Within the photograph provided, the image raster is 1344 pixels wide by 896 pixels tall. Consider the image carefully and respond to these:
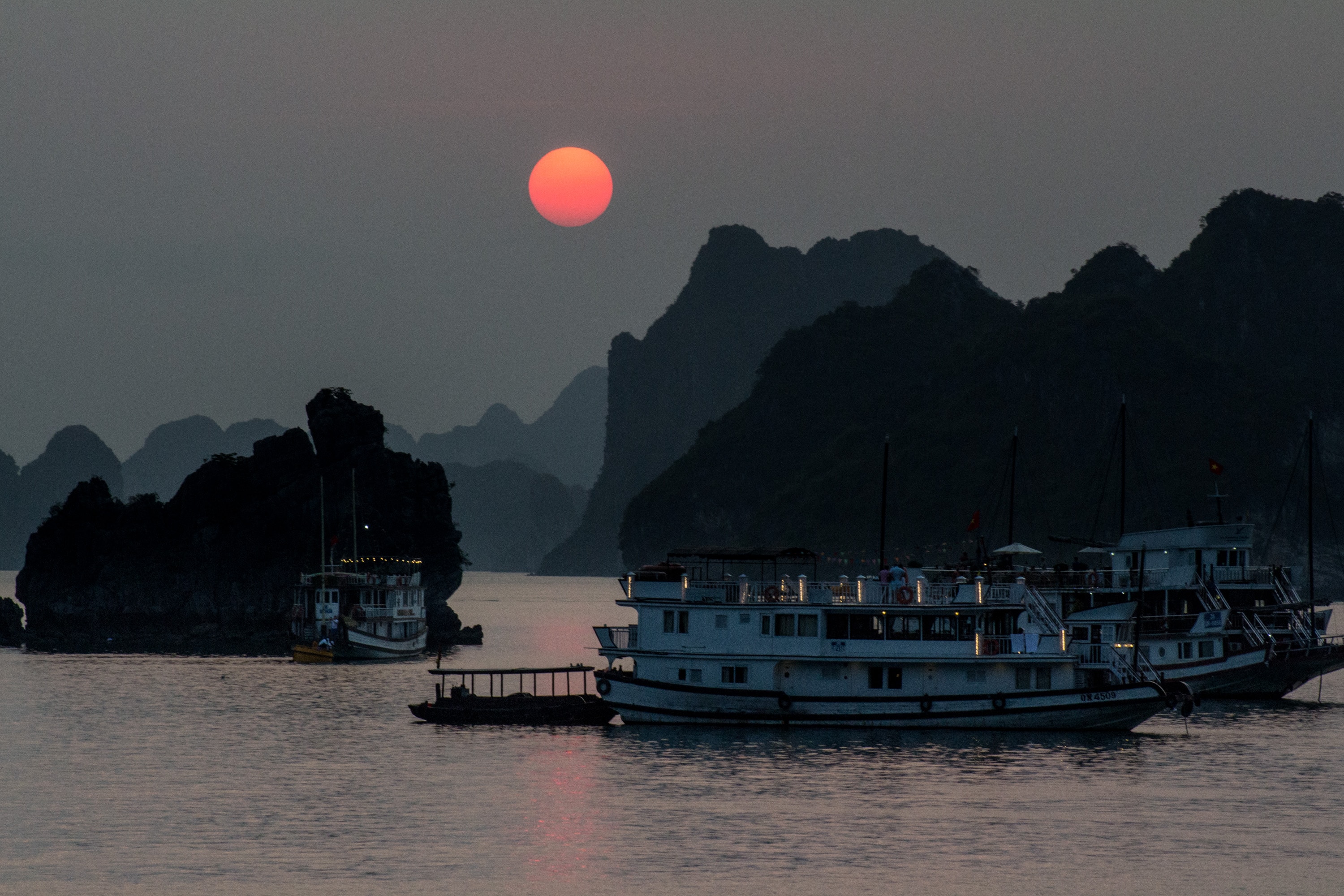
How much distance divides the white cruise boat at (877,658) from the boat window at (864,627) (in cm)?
5

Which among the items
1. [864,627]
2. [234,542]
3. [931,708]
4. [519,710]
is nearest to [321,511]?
[234,542]

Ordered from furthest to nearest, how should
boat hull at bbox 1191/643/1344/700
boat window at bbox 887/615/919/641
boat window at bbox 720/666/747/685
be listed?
boat hull at bbox 1191/643/1344/700 < boat window at bbox 720/666/747/685 < boat window at bbox 887/615/919/641

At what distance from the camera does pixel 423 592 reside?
405ft

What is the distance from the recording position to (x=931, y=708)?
2394 inches

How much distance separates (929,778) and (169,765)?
2926cm

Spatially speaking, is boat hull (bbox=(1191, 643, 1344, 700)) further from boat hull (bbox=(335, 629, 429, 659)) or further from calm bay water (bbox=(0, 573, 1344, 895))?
boat hull (bbox=(335, 629, 429, 659))

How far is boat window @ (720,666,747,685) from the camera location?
6250cm

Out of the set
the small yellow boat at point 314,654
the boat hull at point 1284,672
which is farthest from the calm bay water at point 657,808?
the small yellow boat at point 314,654

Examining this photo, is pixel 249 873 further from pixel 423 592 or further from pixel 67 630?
pixel 67 630

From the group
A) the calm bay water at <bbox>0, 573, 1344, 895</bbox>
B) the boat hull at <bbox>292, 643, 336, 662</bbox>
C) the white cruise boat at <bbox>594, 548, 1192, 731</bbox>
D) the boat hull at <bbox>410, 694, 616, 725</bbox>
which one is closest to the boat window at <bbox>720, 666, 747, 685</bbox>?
the white cruise boat at <bbox>594, 548, 1192, 731</bbox>

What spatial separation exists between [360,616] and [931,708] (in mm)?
62498

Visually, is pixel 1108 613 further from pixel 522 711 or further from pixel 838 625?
pixel 522 711

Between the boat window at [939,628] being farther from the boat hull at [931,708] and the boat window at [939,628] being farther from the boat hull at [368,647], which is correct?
the boat hull at [368,647]

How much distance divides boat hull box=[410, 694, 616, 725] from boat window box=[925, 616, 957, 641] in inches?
580
